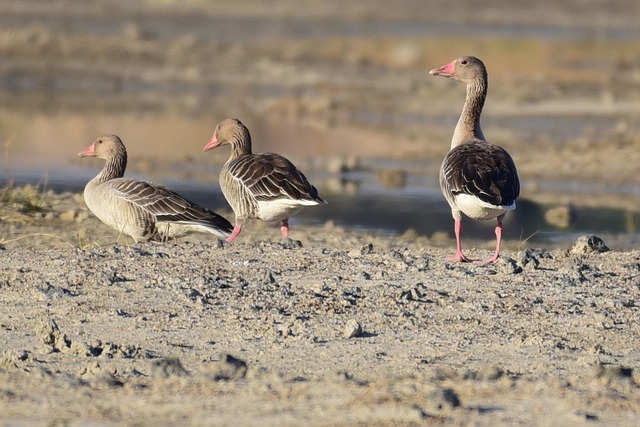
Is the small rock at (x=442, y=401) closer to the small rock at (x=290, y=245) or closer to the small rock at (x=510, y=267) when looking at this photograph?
the small rock at (x=510, y=267)

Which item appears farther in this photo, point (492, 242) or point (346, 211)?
point (346, 211)

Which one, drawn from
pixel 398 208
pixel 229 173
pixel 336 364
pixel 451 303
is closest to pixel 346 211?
pixel 398 208

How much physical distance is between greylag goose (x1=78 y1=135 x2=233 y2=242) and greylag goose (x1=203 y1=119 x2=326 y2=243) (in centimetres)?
25

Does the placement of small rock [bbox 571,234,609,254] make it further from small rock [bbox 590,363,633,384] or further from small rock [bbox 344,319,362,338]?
small rock [bbox 590,363,633,384]

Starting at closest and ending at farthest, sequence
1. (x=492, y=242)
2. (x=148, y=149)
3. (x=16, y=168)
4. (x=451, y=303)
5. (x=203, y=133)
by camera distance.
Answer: (x=451, y=303) → (x=492, y=242) → (x=16, y=168) → (x=148, y=149) → (x=203, y=133)

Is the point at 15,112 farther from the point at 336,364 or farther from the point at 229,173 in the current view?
the point at 336,364

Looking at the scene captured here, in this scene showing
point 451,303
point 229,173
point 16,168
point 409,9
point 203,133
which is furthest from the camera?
point 409,9

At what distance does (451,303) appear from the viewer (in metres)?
7.98

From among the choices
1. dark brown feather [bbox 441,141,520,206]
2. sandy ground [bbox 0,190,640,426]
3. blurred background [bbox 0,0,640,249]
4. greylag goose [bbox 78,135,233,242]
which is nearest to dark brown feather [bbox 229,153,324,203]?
greylag goose [bbox 78,135,233,242]

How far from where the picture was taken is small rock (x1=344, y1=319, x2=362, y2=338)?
725cm

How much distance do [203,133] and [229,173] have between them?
996cm

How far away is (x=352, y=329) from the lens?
23.8 feet

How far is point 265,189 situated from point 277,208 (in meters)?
0.23

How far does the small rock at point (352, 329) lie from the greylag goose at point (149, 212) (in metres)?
3.78
